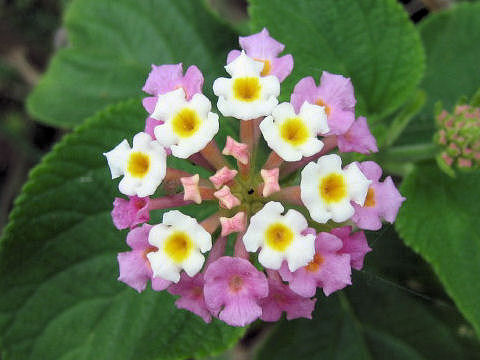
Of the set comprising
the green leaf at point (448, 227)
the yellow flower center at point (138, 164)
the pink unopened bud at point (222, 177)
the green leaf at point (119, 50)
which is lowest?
the green leaf at point (448, 227)

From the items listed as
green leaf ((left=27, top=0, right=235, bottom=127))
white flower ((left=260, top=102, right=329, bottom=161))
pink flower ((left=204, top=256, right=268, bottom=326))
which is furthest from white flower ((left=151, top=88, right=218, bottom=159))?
green leaf ((left=27, top=0, right=235, bottom=127))

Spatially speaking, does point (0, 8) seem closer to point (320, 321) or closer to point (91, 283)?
point (91, 283)

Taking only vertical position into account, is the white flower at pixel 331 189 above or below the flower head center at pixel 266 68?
below

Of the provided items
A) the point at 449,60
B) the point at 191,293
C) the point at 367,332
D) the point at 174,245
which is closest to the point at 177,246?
the point at 174,245

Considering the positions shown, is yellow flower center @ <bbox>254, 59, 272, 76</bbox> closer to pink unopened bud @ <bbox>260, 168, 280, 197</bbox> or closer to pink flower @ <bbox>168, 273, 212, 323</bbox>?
pink unopened bud @ <bbox>260, 168, 280, 197</bbox>

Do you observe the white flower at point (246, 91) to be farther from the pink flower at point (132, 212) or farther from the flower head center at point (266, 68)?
the pink flower at point (132, 212)

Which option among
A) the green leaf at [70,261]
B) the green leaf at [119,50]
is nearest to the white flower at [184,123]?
the green leaf at [70,261]
